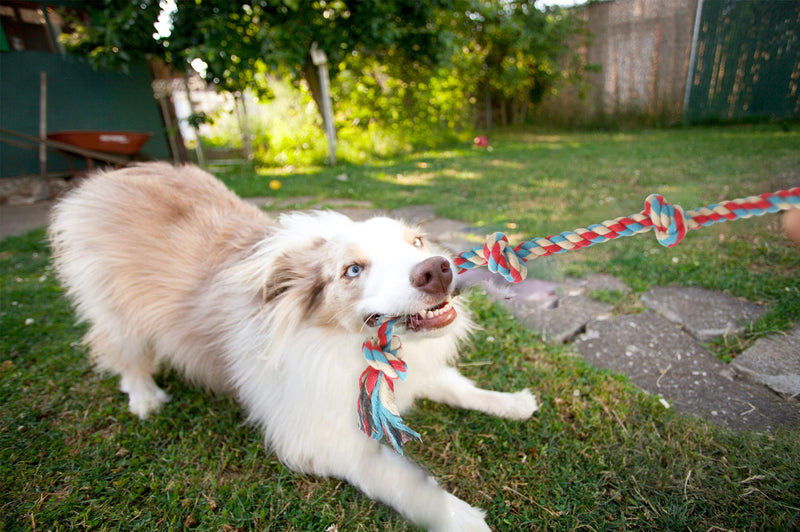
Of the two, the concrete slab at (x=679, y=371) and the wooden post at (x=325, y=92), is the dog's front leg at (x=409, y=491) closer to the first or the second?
the concrete slab at (x=679, y=371)

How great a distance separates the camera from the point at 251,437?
75.2 inches

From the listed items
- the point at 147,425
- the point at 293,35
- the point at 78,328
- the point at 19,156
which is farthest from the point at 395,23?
the point at 147,425

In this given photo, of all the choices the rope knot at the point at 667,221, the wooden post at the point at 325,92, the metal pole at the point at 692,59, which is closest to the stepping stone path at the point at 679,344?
the rope knot at the point at 667,221

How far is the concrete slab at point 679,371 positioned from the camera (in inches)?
65.0

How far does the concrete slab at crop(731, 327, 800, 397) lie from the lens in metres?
1.70

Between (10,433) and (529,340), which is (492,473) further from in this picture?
(10,433)

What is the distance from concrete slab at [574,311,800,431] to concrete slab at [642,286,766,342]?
8 cm

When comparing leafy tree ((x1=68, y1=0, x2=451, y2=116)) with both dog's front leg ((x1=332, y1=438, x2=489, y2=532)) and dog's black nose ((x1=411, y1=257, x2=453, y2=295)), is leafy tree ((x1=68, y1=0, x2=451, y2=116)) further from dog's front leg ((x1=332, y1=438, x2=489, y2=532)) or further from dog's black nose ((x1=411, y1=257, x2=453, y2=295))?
dog's front leg ((x1=332, y1=438, x2=489, y2=532))

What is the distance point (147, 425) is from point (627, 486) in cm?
204

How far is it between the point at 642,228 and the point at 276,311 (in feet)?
4.22

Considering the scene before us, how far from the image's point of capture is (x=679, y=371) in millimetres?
1969

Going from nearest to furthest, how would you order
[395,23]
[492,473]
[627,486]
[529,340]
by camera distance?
[627,486] < [492,473] < [529,340] < [395,23]

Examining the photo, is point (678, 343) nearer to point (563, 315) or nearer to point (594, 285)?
point (563, 315)

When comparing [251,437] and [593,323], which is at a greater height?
[593,323]
